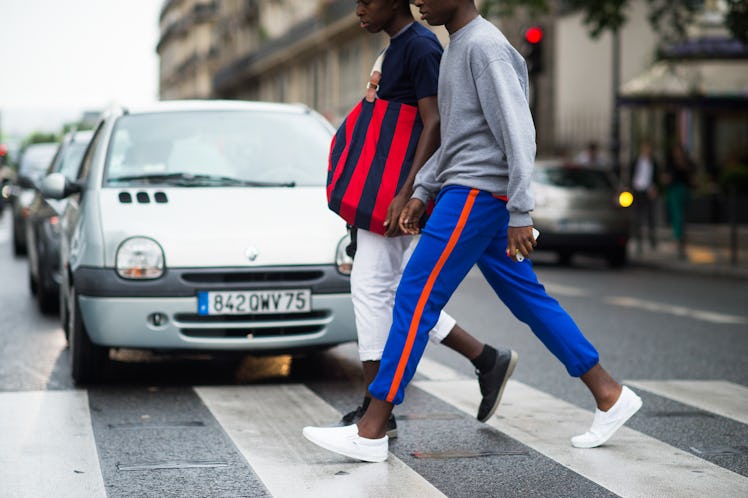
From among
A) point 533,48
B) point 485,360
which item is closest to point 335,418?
point 485,360

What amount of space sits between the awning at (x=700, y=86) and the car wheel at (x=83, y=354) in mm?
19122

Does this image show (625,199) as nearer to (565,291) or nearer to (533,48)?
(533,48)

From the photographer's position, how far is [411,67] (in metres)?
4.93

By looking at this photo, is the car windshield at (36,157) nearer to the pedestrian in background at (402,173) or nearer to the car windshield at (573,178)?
the car windshield at (573,178)

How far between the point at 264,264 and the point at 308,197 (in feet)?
2.17

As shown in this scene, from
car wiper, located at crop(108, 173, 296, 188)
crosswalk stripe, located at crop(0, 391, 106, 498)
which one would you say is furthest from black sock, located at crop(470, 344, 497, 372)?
car wiper, located at crop(108, 173, 296, 188)

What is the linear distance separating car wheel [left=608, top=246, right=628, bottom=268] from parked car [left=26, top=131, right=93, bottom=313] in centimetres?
830

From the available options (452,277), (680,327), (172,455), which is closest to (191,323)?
(172,455)

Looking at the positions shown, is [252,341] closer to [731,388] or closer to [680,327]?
[731,388]

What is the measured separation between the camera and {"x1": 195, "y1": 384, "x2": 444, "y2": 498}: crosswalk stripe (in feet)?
14.5

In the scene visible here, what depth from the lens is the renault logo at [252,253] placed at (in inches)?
250

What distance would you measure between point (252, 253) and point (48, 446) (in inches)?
62.6

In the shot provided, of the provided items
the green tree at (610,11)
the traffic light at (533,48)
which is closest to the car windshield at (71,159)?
the green tree at (610,11)

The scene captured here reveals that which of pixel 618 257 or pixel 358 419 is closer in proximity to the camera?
pixel 358 419
